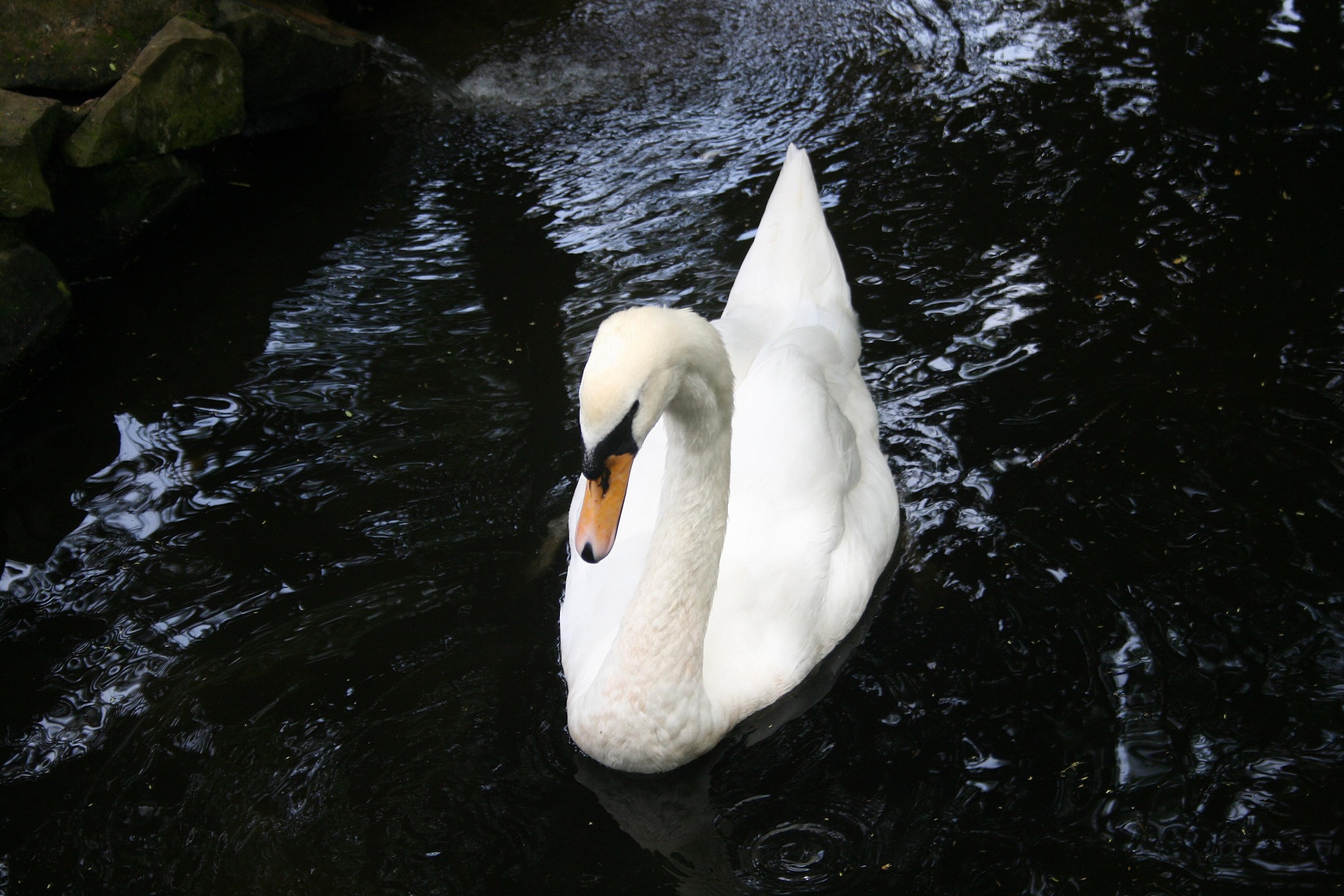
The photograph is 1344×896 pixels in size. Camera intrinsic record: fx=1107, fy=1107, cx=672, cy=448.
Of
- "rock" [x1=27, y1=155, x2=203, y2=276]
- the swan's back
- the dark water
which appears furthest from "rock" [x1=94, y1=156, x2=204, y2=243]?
the swan's back

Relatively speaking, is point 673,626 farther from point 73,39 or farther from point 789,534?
point 73,39

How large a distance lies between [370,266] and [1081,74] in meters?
4.59

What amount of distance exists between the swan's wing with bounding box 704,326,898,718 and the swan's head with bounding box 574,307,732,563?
2.84ft

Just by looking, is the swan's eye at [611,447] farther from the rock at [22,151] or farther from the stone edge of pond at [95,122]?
the rock at [22,151]

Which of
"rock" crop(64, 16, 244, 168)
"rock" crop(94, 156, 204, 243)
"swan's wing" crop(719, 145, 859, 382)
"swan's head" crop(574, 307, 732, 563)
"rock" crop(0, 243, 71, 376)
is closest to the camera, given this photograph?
"swan's head" crop(574, 307, 732, 563)

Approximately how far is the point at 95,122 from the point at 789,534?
4602 millimetres

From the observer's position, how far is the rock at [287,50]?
22.8 feet

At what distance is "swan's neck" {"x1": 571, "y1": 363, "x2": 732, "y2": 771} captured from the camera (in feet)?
10.4

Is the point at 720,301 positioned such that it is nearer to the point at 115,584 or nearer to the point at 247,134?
the point at 115,584

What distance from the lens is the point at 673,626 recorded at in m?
3.17

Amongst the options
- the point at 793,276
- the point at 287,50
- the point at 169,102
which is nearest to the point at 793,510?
the point at 793,276

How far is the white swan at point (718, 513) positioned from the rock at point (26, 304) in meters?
3.11

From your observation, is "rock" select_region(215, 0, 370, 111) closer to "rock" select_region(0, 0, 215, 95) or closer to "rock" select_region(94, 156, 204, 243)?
"rock" select_region(0, 0, 215, 95)

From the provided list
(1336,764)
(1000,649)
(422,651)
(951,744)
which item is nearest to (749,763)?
(951,744)
